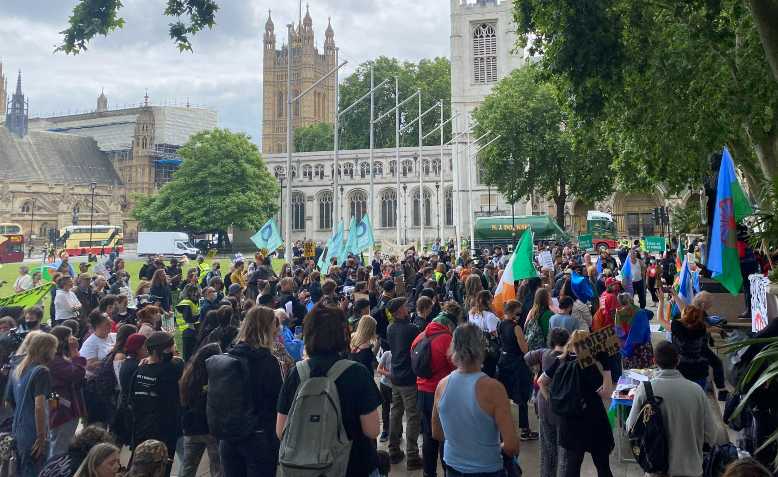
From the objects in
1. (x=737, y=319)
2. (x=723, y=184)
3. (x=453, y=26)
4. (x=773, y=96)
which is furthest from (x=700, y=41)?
(x=453, y=26)

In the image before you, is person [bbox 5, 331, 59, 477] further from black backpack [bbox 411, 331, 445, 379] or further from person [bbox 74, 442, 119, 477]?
black backpack [bbox 411, 331, 445, 379]

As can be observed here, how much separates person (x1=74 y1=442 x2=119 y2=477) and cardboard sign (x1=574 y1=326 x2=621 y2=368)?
127 inches

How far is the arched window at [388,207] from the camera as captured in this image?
7081cm

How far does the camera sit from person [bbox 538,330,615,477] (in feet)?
16.1

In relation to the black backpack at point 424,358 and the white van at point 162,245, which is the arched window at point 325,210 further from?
the black backpack at point 424,358

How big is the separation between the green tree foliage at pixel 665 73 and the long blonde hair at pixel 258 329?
8416 millimetres

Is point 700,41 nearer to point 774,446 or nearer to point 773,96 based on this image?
point 773,96

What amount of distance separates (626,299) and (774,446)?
139 inches

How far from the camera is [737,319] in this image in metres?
12.5

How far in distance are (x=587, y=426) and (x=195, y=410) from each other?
302 cm

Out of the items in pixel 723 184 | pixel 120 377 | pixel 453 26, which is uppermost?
pixel 453 26

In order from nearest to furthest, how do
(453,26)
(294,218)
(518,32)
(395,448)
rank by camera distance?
(395,448) < (518,32) < (453,26) < (294,218)

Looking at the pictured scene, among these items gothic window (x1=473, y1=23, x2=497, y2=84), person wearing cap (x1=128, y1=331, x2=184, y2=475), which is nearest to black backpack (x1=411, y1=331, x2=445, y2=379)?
person wearing cap (x1=128, y1=331, x2=184, y2=475)

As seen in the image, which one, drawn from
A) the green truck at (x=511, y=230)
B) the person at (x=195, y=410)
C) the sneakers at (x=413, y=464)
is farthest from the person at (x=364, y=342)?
the green truck at (x=511, y=230)
